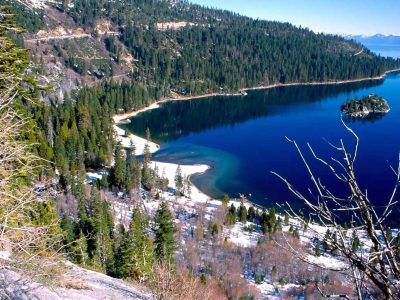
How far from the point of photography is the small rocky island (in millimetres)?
124875

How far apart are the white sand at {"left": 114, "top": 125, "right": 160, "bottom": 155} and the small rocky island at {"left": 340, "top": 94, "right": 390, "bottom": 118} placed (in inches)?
2714

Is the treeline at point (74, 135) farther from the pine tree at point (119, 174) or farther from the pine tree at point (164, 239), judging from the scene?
the pine tree at point (164, 239)

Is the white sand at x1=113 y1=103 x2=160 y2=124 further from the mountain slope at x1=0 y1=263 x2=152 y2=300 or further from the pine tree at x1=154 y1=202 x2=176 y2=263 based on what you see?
the mountain slope at x1=0 y1=263 x2=152 y2=300

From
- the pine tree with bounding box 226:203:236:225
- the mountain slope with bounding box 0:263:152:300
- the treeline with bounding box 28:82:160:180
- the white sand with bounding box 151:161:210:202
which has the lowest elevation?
the white sand with bounding box 151:161:210:202

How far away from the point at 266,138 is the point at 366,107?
4875cm

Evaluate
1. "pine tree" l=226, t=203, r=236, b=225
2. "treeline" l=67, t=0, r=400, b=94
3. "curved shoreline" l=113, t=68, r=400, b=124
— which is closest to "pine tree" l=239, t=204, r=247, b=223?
"pine tree" l=226, t=203, r=236, b=225

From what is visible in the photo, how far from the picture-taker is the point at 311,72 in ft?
610

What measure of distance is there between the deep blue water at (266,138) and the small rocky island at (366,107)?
3314 millimetres

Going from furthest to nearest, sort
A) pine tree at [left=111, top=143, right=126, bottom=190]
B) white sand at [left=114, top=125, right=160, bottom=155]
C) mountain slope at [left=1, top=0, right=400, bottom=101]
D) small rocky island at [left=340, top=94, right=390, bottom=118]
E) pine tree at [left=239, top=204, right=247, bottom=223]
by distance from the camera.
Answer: mountain slope at [left=1, top=0, right=400, bottom=101] < small rocky island at [left=340, top=94, right=390, bottom=118] < white sand at [left=114, top=125, right=160, bottom=155] < pine tree at [left=111, top=143, right=126, bottom=190] < pine tree at [left=239, top=204, right=247, bottom=223]

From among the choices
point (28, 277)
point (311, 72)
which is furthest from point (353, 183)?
point (311, 72)

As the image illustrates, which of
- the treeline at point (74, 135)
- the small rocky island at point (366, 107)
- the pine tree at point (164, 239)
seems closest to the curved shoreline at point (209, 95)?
the treeline at point (74, 135)

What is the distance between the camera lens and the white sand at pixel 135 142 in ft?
266

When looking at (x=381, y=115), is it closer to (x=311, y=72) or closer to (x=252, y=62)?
(x=311, y=72)

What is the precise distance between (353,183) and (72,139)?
6711cm
